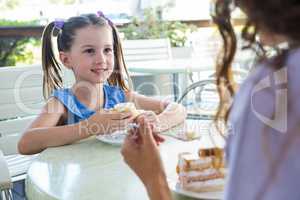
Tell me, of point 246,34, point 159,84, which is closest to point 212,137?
point 246,34

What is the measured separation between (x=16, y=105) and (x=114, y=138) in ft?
4.07

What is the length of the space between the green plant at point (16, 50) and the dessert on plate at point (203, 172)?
12.9 ft

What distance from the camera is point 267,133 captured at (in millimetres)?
465

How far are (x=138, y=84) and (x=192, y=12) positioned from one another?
4.77 feet

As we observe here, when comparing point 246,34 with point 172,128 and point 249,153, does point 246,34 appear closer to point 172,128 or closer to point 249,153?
point 249,153

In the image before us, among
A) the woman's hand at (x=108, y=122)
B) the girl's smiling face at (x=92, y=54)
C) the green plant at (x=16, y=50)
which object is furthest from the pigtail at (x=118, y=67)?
the green plant at (x=16, y=50)

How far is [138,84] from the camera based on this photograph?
14.5 feet

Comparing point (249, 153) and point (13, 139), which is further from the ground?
point (249, 153)

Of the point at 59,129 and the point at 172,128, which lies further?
the point at 172,128

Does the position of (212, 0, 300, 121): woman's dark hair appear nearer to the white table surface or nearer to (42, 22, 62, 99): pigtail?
the white table surface

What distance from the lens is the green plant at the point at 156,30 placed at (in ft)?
15.9

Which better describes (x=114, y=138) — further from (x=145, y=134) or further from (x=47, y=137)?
(x=145, y=134)

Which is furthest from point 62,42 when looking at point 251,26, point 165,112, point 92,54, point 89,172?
point 251,26

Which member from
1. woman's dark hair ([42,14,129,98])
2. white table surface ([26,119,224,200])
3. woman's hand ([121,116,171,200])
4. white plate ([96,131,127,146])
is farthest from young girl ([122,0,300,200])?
woman's dark hair ([42,14,129,98])
